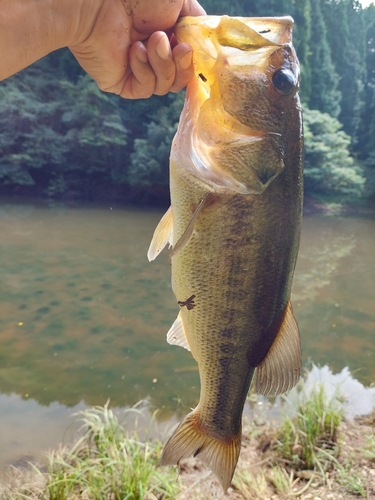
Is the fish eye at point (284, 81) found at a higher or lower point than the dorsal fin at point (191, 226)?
higher

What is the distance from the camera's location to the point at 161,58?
1536mm

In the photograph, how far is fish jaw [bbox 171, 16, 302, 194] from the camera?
140 cm

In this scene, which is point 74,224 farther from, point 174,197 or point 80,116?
point 174,197

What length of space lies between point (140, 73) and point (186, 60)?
27 centimetres

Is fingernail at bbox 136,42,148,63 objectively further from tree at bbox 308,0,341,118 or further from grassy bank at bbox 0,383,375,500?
tree at bbox 308,0,341,118

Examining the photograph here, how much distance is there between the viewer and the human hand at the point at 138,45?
1541mm

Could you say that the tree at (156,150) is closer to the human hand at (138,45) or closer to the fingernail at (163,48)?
the human hand at (138,45)

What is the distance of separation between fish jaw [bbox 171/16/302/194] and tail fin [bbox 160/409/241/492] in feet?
2.83

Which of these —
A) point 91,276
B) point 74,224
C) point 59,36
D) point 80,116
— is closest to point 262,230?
point 59,36

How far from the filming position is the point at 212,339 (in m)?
A: 1.53

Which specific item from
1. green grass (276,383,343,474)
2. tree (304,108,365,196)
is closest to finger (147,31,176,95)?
green grass (276,383,343,474)

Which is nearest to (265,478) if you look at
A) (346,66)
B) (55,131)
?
(55,131)

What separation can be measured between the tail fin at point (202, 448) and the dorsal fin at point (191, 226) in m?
0.65

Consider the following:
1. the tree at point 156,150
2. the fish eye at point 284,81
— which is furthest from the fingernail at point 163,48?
the tree at point 156,150
